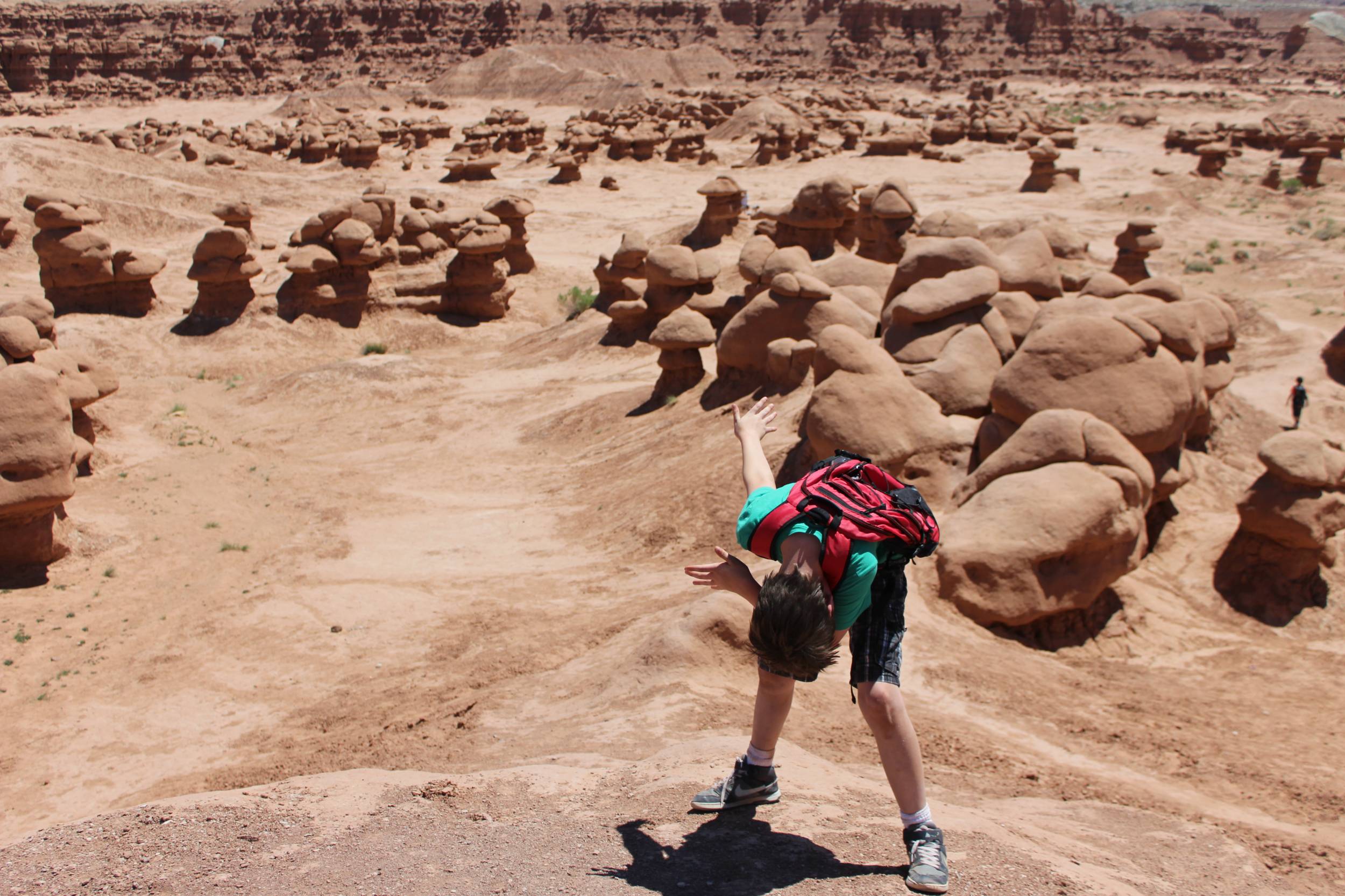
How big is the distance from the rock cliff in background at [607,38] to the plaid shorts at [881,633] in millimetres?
68400

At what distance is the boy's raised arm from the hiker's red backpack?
0.16 m

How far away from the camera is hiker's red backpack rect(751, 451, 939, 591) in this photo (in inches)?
139

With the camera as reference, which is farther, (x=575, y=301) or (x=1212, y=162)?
(x=1212, y=162)

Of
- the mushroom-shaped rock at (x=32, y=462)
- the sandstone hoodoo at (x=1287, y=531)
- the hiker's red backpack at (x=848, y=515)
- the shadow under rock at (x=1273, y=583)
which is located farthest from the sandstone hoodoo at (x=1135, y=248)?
the hiker's red backpack at (x=848, y=515)

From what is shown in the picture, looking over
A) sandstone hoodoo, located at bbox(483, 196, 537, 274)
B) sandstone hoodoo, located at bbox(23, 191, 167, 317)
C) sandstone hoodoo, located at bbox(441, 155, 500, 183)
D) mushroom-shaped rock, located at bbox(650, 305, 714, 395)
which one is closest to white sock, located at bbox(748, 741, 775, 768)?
mushroom-shaped rock, located at bbox(650, 305, 714, 395)

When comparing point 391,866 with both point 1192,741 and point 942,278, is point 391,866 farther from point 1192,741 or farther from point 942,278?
point 942,278

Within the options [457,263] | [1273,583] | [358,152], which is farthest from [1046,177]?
[1273,583]

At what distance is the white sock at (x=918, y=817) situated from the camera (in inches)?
145

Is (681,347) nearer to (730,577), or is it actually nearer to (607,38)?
(730,577)

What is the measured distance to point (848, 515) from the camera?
11.7 ft

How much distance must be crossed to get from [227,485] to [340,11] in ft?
227

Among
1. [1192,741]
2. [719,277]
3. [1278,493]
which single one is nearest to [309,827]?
[1192,741]

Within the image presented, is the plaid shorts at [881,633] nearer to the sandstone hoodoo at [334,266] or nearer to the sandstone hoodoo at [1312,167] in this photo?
the sandstone hoodoo at [334,266]

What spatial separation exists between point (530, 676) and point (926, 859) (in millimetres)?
4263
